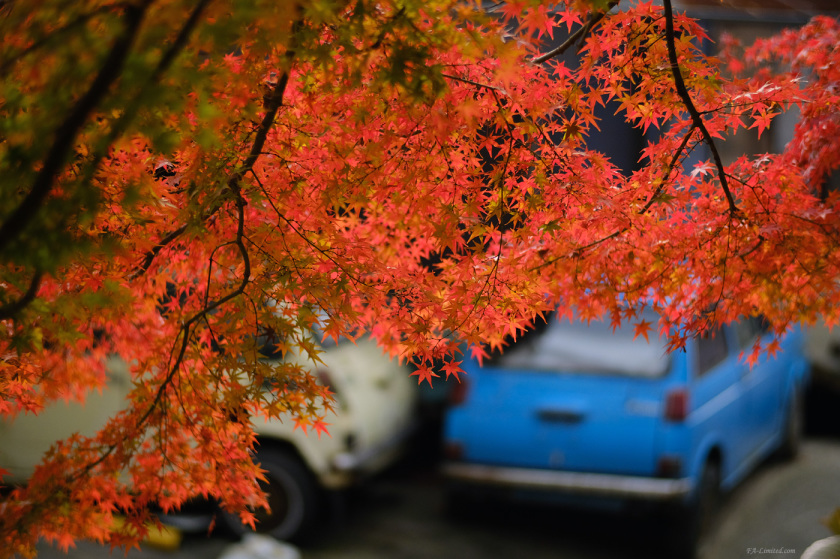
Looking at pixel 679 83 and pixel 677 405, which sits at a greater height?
pixel 679 83

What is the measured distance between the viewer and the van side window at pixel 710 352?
13.9 ft

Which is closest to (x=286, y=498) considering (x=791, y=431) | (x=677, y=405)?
(x=677, y=405)

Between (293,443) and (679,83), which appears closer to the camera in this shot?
(679,83)

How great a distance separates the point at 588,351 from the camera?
4320 mm

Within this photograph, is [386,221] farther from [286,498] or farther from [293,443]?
[286,498]

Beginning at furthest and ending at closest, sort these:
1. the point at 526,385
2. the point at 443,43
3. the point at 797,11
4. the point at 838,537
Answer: the point at 797,11, the point at 526,385, the point at 838,537, the point at 443,43

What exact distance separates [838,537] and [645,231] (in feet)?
4.97

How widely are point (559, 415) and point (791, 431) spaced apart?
3.54 meters

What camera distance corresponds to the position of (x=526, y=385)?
430 centimetres

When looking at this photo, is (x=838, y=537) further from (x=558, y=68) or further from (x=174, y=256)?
(x=174, y=256)

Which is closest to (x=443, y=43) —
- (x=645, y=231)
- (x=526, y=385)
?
(x=645, y=231)

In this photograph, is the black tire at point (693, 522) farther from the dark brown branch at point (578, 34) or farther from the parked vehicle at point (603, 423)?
the dark brown branch at point (578, 34)

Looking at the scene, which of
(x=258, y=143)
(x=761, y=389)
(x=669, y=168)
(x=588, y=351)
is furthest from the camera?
(x=761, y=389)

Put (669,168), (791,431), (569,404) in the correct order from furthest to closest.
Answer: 1. (791,431)
2. (569,404)
3. (669,168)
